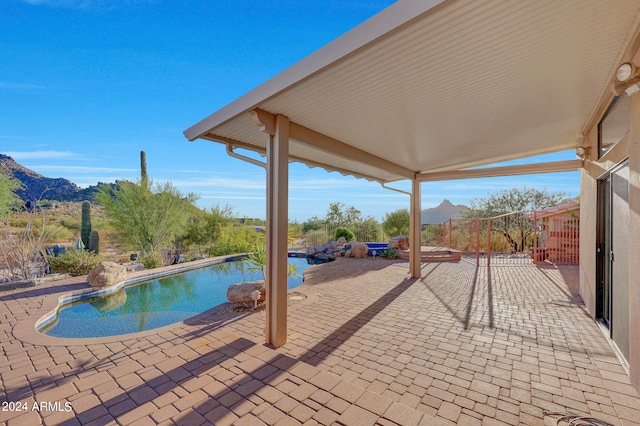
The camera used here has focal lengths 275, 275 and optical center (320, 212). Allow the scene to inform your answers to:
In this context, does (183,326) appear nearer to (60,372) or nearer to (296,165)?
(60,372)

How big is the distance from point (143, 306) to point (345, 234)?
400 inches

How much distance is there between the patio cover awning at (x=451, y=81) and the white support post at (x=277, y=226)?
34 cm

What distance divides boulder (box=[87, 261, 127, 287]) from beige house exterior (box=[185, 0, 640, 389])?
5.19m

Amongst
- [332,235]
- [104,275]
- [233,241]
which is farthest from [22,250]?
[332,235]

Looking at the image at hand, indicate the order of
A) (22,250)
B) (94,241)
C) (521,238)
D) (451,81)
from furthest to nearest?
(521,238) < (94,241) < (22,250) < (451,81)

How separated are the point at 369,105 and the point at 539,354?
11.8ft

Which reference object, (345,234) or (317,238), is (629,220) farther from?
(317,238)

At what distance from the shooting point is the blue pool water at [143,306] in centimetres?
480

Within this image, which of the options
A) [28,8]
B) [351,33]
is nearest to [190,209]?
[28,8]

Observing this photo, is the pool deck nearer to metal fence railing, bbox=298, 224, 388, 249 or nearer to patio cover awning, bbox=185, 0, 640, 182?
patio cover awning, bbox=185, 0, 640, 182

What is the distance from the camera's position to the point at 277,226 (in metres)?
3.44

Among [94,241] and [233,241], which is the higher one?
[94,241]

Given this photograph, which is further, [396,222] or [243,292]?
[396,222]

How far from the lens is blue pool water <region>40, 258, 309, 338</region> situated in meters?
4.80
